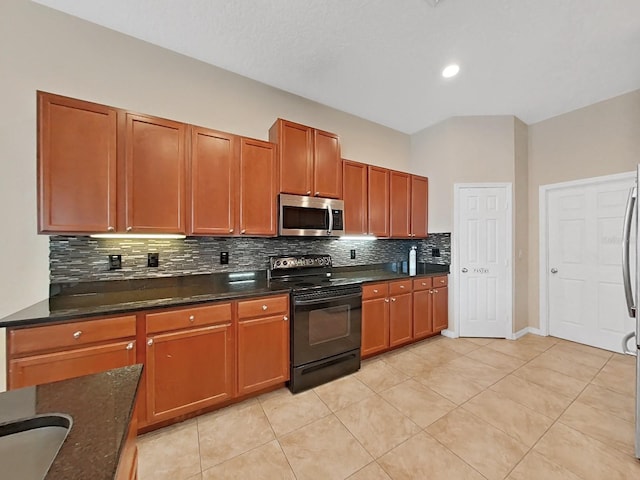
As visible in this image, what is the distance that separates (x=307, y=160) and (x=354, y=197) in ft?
2.58

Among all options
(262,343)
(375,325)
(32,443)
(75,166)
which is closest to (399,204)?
(375,325)

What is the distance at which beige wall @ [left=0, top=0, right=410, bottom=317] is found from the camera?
1758 millimetres

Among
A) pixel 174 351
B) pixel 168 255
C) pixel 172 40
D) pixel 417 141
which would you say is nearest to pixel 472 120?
pixel 417 141

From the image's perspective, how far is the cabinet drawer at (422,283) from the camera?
327cm

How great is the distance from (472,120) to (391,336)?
320 centimetres

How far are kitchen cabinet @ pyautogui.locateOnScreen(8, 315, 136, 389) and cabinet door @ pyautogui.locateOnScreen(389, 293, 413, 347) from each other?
2508 millimetres

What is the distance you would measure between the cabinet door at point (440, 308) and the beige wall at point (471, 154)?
897mm

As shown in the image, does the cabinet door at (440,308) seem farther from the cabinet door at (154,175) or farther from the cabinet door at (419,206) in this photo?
the cabinet door at (154,175)

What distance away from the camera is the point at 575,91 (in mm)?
2969

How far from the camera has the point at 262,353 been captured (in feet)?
7.11

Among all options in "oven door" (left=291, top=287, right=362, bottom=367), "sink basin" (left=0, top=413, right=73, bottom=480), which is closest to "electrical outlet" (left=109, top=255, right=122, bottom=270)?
"oven door" (left=291, top=287, right=362, bottom=367)

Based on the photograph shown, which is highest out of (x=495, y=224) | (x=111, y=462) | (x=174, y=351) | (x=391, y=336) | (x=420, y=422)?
(x=495, y=224)

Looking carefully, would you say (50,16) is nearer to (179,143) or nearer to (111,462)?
(179,143)

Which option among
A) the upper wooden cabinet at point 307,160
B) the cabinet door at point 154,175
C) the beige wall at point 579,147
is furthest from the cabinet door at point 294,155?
the beige wall at point 579,147
